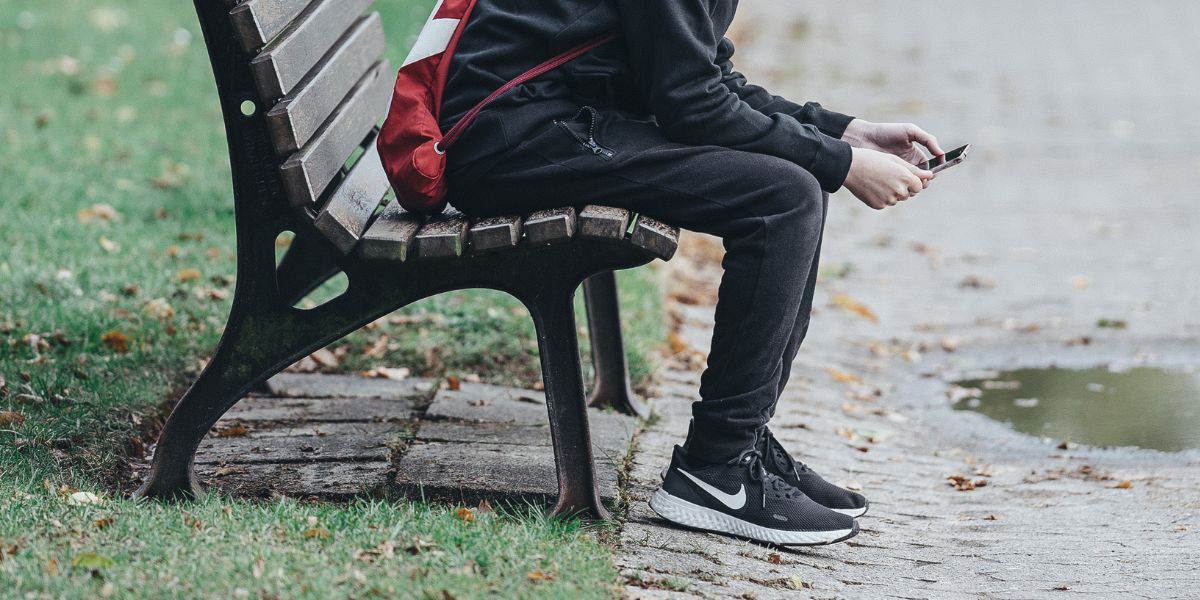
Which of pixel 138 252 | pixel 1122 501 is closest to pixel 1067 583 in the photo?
pixel 1122 501

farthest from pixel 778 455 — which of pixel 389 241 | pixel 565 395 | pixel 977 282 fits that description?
pixel 977 282

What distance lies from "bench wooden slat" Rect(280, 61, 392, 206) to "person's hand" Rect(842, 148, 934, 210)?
1.16 meters

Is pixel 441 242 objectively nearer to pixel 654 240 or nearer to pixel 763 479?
pixel 654 240

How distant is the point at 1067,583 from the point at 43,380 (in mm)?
2642

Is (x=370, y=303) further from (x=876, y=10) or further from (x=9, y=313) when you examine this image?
(x=876, y=10)

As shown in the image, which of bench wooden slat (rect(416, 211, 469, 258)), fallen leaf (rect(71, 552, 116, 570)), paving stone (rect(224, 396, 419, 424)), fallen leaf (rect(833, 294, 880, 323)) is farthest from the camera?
fallen leaf (rect(833, 294, 880, 323))

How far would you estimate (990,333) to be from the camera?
16.8 ft

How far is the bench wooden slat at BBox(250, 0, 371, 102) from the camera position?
→ 2598 millimetres

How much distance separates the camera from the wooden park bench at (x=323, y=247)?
8.50ft

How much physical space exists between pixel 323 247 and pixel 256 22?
19.9 inches

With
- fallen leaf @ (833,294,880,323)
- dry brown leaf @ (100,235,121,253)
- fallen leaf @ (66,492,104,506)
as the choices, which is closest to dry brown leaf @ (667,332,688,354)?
fallen leaf @ (833,294,880,323)

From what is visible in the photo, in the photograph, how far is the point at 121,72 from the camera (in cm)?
800

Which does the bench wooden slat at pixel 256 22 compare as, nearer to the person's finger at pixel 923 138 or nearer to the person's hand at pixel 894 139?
the person's hand at pixel 894 139

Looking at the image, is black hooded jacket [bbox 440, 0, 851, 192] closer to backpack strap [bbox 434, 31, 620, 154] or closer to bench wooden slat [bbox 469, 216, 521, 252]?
backpack strap [bbox 434, 31, 620, 154]
